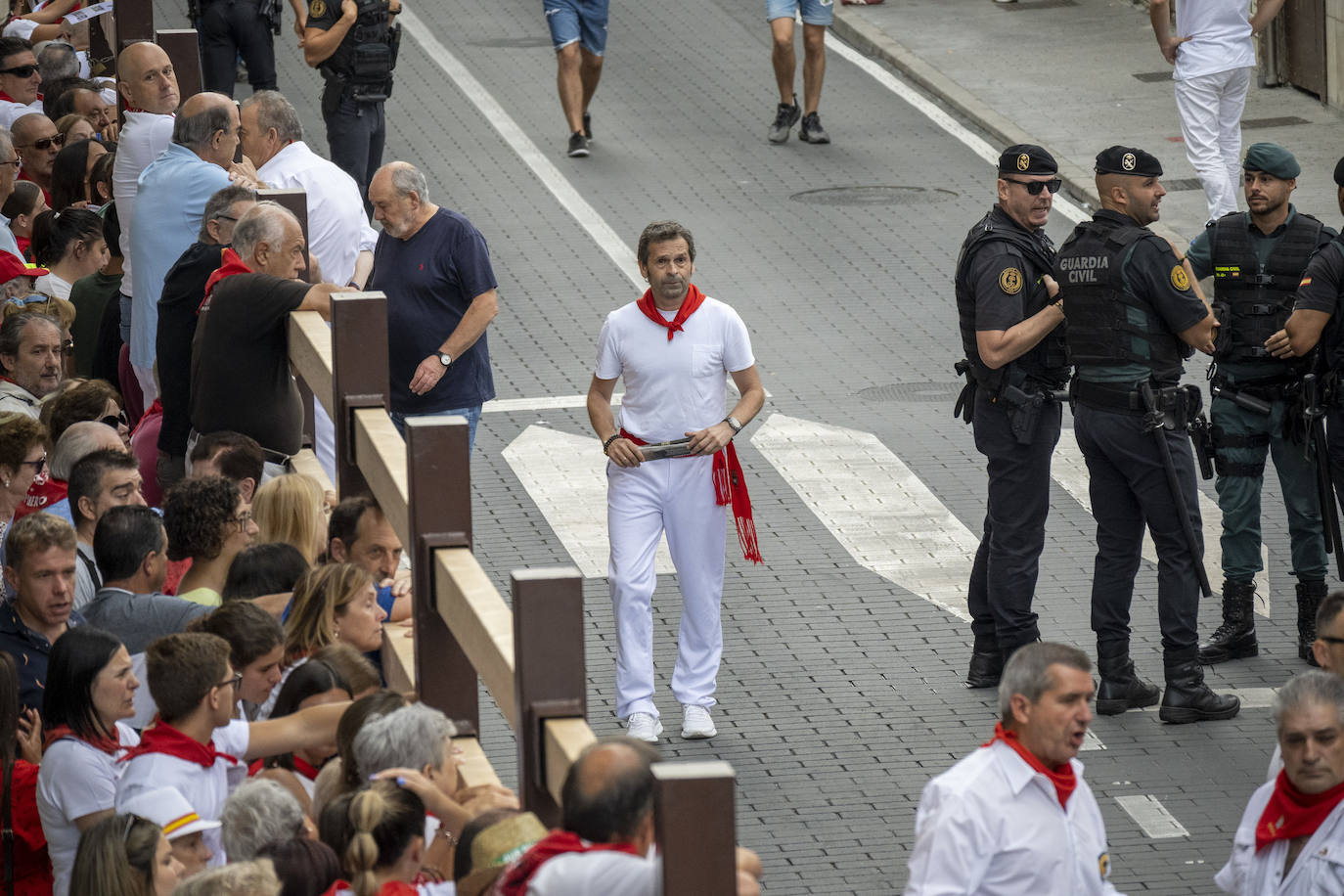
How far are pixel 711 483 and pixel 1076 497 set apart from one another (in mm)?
3590

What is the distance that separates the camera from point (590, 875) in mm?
3715

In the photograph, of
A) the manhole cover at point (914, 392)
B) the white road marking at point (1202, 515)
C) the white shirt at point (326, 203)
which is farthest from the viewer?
the manhole cover at point (914, 392)

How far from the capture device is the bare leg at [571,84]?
61.1ft

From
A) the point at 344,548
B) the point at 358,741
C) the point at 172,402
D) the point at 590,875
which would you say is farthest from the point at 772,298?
the point at 590,875

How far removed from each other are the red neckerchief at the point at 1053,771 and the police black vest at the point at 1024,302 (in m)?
3.98

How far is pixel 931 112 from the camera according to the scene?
2073 centimetres

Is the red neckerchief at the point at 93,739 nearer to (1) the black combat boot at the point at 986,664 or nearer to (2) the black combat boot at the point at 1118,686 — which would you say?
(1) the black combat boot at the point at 986,664

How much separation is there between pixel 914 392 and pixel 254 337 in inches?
285

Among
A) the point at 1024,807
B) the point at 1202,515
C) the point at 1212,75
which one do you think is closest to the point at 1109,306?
the point at 1202,515

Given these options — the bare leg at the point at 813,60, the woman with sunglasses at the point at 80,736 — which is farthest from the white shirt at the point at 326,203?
the bare leg at the point at 813,60

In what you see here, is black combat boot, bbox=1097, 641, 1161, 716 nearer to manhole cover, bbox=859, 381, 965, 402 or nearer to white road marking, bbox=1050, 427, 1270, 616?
white road marking, bbox=1050, 427, 1270, 616

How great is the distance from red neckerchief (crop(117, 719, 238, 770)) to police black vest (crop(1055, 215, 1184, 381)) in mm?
4925

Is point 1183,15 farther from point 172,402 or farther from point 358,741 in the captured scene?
point 358,741

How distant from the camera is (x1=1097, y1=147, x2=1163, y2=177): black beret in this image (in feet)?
30.0
